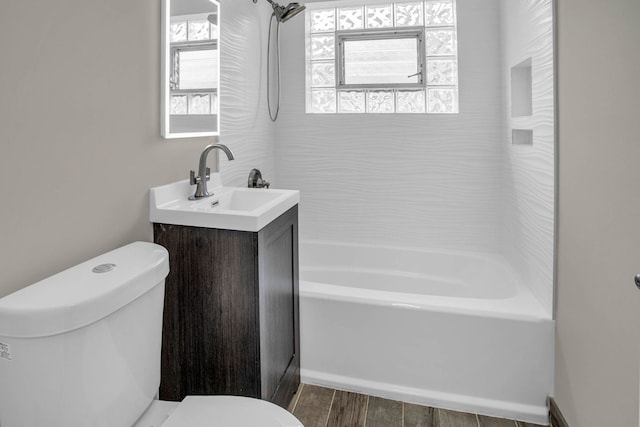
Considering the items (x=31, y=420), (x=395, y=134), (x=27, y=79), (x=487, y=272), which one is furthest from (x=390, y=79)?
(x=31, y=420)

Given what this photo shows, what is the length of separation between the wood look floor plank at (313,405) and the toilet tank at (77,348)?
2.74 ft

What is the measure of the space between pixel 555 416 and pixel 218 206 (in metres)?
1.69

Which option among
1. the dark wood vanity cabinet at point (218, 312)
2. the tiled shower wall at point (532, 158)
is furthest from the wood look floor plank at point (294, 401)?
the tiled shower wall at point (532, 158)

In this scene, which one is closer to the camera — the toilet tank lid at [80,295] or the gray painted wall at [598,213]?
the toilet tank lid at [80,295]

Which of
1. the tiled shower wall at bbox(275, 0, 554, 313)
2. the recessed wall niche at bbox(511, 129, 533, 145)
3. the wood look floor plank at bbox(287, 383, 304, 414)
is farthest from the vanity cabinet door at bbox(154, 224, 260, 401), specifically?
the recessed wall niche at bbox(511, 129, 533, 145)

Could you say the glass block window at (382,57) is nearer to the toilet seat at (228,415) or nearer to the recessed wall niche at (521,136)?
the recessed wall niche at (521,136)

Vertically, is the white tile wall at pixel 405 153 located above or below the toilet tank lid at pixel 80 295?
above

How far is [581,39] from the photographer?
1418 mm

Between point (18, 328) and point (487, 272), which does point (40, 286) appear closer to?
point (18, 328)

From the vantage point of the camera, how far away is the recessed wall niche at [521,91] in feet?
7.56

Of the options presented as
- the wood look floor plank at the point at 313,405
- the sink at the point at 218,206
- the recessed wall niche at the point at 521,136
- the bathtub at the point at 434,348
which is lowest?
the wood look floor plank at the point at 313,405

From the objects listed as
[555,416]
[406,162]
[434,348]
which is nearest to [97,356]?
[434,348]

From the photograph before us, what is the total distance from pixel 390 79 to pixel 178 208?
190 cm

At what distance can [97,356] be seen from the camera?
944 millimetres
